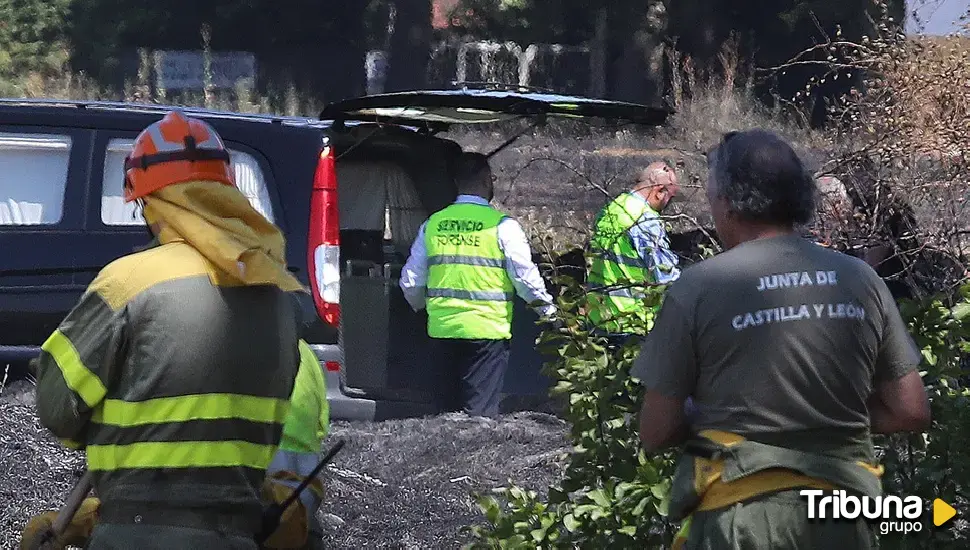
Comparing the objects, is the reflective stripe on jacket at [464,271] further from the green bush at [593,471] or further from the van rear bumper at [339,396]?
the green bush at [593,471]

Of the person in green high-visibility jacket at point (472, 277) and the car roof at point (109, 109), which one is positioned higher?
the car roof at point (109, 109)

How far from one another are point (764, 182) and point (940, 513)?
137 centimetres

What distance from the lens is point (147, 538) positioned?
9.45 ft

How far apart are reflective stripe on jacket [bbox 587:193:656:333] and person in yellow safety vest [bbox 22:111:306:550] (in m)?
1.51

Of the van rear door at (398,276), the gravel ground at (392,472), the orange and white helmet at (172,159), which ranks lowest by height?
the gravel ground at (392,472)

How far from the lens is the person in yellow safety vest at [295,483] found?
302cm

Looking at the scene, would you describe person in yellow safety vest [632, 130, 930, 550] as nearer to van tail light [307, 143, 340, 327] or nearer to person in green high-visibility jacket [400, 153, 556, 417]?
van tail light [307, 143, 340, 327]

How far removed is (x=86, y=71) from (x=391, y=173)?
2128cm

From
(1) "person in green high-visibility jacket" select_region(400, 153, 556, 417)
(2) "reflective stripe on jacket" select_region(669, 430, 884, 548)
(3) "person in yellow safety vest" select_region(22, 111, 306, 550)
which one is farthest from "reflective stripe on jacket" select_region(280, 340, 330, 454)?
(1) "person in green high-visibility jacket" select_region(400, 153, 556, 417)

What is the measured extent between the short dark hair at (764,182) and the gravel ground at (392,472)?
235 centimetres

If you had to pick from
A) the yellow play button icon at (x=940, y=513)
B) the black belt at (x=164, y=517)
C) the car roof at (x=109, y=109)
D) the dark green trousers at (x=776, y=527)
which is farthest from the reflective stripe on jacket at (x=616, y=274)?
the car roof at (x=109, y=109)

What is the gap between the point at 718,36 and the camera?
23.9 meters

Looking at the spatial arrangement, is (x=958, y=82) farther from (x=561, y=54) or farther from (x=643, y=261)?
(x=561, y=54)

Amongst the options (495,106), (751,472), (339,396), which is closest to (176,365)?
(751,472)
